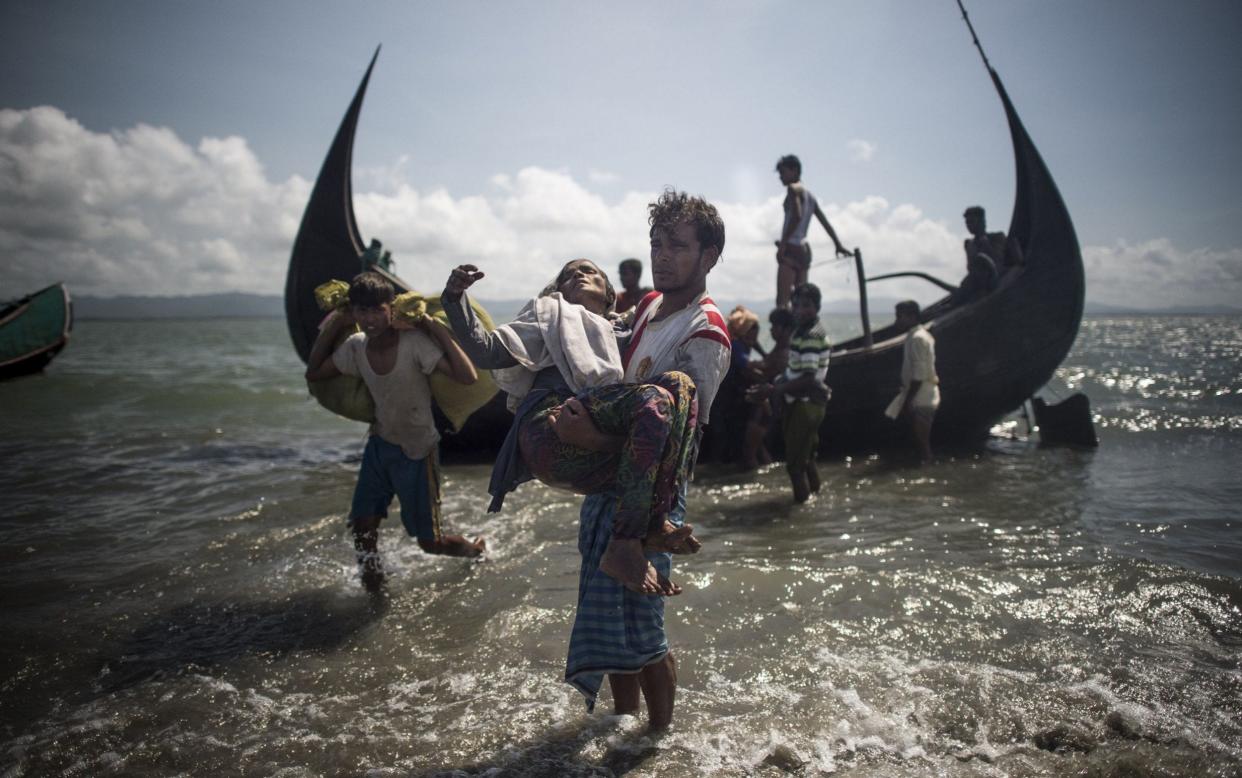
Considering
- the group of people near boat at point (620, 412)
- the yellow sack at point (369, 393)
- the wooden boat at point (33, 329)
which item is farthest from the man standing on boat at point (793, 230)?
the wooden boat at point (33, 329)

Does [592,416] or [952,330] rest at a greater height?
[952,330]

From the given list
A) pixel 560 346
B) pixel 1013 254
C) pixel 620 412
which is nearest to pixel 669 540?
pixel 620 412

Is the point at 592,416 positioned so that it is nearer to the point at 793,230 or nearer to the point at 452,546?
the point at 452,546

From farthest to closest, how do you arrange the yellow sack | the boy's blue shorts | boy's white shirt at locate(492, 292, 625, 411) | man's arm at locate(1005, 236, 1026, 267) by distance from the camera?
man's arm at locate(1005, 236, 1026, 267)
the boy's blue shorts
the yellow sack
boy's white shirt at locate(492, 292, 625, 411)

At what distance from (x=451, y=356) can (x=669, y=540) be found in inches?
79.6

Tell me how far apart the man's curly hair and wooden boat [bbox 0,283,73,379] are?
762 inches

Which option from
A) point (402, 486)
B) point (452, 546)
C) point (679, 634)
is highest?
point (402, 486)

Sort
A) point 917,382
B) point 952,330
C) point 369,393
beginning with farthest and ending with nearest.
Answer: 1. point 952,330
2. point 917,382
3. point 369,393

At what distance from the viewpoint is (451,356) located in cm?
361

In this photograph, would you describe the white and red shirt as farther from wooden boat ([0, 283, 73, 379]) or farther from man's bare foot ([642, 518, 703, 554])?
wooden boat ([0, 283, 73, 379])

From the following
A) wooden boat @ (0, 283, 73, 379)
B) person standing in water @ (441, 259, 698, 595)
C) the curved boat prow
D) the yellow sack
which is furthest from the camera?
wooden boat @ (0, 283, 73, 379)

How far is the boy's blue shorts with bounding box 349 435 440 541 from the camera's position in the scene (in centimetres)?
385

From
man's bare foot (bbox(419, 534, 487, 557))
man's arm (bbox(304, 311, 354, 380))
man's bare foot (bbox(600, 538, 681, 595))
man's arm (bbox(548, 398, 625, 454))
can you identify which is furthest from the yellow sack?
man's bare foot (bbox(600, 538, 681, 595))

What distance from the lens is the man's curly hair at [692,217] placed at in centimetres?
218
